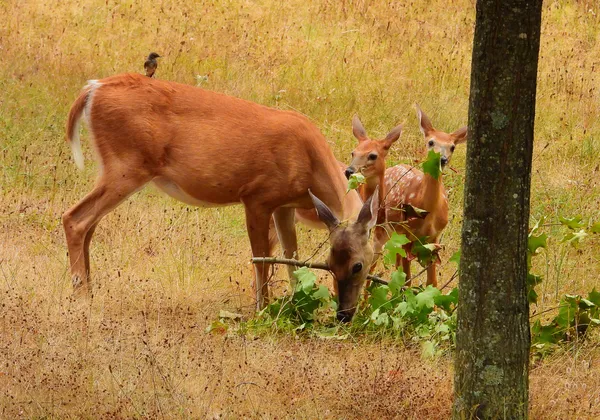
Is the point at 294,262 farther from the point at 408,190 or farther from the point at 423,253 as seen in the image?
the point at 408,190

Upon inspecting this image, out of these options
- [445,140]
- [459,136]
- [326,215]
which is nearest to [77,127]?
[326,215]

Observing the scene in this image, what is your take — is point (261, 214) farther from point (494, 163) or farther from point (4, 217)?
point (494, 163)

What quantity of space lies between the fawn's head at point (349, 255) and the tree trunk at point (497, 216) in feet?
6.16

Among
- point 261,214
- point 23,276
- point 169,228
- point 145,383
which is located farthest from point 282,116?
point 145,383

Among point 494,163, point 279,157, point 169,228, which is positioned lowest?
point 169,228

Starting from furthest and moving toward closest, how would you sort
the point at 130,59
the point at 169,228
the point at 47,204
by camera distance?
the point at 130,59
the point at 47,204
the point at 169,228

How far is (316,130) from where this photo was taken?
807 cm

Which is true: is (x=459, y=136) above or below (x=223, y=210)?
above

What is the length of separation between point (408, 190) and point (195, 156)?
72.5 inches

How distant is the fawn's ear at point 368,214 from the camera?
7.09m

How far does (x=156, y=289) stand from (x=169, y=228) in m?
1.46

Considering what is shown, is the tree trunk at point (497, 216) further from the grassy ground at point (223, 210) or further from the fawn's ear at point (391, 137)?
the fawn's ear at point (391, 137)

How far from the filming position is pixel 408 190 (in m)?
8.80

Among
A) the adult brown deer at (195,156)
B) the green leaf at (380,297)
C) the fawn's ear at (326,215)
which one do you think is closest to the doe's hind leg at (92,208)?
the adult brown deer at (195,156)
